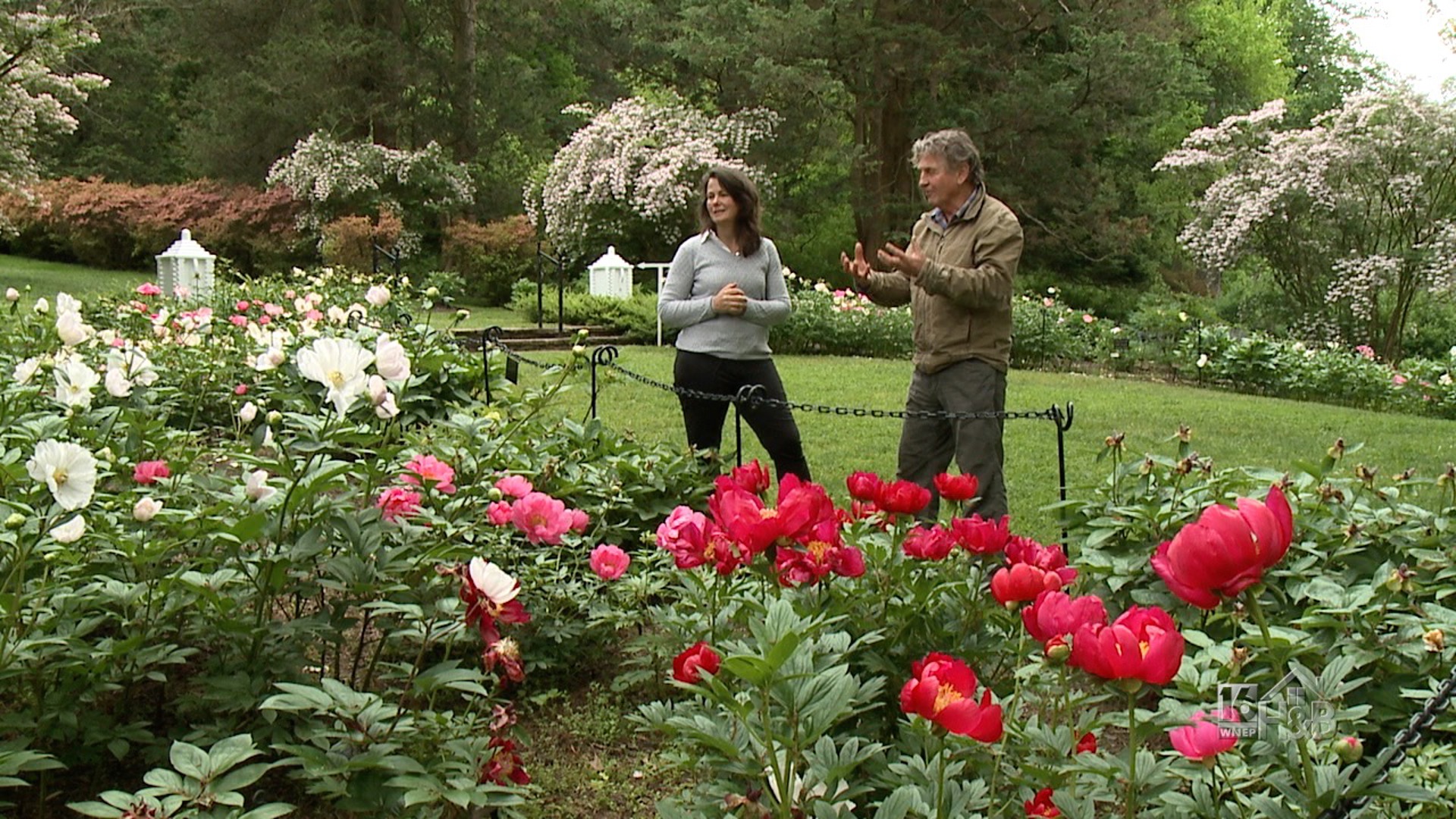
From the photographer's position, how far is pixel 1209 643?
1928 millimetres

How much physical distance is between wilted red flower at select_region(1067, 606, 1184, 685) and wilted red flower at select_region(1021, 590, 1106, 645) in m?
0.10

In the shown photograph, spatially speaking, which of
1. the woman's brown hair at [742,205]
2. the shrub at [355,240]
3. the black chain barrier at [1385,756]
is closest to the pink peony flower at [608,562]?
the black chain barrier at [1385,756]

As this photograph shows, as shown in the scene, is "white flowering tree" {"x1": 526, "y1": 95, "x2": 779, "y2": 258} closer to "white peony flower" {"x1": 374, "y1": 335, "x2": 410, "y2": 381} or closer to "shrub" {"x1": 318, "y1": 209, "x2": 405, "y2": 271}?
"shrub" {"x1": 318, "y1": 209, "x2": 405, "y2": 271}

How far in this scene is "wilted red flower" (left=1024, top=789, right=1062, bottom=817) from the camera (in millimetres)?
1266

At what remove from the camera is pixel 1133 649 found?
1.04 m

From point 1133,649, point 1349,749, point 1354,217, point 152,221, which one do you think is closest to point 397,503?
point 1133,649

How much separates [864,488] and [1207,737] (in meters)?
0.78

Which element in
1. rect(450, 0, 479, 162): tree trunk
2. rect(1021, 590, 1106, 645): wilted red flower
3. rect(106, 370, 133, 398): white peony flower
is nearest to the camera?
rect(1021, 590, 1106, 645): wilted red flower

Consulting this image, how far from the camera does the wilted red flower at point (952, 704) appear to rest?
42.0 inches

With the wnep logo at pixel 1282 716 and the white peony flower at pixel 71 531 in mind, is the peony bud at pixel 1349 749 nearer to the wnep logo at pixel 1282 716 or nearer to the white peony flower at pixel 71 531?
the wnep logo at pixel 1282 716

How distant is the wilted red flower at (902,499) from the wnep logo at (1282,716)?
1.99 feet

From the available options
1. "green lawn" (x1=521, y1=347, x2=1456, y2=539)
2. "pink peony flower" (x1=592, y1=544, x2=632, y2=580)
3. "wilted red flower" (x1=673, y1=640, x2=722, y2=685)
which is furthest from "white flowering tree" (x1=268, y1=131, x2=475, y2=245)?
"wilted red flower" (x1=673, y1=640, x2=722, y2=685)

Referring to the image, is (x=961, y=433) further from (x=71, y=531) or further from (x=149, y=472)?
(x=71, y=531)

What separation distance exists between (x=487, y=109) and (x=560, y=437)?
1989cm
